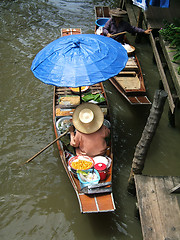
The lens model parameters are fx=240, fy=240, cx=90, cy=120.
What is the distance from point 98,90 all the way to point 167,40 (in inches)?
100

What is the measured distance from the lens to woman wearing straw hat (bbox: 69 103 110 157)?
5.02 m

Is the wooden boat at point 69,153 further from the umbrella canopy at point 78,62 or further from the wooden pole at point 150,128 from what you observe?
the umbrella canopy at point 78,62

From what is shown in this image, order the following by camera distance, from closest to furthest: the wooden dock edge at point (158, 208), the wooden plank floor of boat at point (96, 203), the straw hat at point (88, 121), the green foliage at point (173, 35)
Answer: the wooden dock edge at point (158, 208) < the wooden plank floor of boat at point (96, 203) < the straw hat at point (88, 121) < the green foliage at point (173, 35)

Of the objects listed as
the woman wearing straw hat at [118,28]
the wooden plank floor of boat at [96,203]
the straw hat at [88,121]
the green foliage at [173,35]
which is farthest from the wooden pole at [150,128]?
the woman wearing straw hat at [118,28]

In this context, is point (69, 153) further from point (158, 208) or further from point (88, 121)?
point (158, 208)

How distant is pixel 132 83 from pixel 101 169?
3.29m

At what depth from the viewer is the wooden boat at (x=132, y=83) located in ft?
21.6

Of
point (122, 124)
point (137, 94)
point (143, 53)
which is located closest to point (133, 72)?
point (137, 94)

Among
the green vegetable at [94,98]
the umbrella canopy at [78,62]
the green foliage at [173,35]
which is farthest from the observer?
the green foliage at [173,35]

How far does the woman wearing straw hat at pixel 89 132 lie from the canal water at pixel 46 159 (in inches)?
39.5

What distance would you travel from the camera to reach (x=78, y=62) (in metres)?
4.84

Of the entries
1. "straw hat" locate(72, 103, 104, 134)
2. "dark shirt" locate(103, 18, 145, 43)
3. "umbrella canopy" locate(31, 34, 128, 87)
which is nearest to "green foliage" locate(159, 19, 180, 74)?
"dark shirt" locate(103, 18, 145, 43)

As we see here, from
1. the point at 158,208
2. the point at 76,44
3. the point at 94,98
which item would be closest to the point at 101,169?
the point at 158,208

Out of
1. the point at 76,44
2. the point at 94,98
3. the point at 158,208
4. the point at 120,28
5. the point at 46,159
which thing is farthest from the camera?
the point at 120,28
